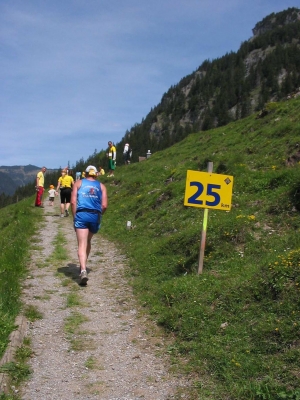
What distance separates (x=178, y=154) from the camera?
81.5ft

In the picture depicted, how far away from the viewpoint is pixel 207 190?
7973 millimetres

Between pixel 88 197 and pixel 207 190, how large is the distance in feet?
8.46

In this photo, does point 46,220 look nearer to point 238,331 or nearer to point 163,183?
point 163,183

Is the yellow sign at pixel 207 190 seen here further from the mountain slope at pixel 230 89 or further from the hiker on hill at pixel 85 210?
the mountain slope at pixel 230 89

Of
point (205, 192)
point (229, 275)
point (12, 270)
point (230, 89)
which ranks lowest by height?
point (12, 270)

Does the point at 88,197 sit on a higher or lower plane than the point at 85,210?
higher

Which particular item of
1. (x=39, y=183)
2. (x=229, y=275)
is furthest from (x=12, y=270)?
(x=39, y=183)

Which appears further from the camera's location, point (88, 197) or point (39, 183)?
point (39, 183)

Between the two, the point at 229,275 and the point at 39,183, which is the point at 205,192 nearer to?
the point at 229,275

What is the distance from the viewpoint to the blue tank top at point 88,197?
8.93m

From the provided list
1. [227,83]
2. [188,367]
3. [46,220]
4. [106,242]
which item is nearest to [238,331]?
[188,367]

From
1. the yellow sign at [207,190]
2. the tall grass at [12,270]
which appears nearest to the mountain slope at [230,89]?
the tall grass at [12,270]

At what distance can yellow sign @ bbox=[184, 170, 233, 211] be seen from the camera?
7941 millimetres

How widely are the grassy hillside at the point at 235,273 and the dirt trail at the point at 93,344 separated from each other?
0.38 metres
